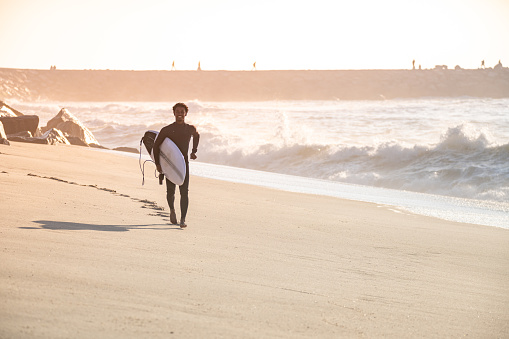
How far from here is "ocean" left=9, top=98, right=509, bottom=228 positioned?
14.4 metres

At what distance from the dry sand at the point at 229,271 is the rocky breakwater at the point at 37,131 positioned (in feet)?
25.0

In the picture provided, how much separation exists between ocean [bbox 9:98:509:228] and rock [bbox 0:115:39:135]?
424 cm

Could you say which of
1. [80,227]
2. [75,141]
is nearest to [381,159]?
[75,141]

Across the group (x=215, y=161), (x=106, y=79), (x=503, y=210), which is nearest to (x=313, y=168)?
(x=215, y=161)

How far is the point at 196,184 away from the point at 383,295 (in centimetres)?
781

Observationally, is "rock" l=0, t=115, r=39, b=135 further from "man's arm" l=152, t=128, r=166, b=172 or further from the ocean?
"man's arm" l=152, t=128, r=166, b=172

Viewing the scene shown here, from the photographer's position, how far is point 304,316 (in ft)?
13.5

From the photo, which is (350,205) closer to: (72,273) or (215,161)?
(72,273)

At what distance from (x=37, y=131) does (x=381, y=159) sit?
9.59 metres

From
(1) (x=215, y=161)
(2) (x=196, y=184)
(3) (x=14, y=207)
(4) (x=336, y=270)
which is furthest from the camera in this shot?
(1) (x=215, y=161)

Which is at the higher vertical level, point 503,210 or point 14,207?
point 14,207

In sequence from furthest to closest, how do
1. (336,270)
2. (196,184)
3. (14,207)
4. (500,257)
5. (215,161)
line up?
1. (215,161)
2. (196,184)
3. (500,257)
4. (14,207)
5. (336,270)

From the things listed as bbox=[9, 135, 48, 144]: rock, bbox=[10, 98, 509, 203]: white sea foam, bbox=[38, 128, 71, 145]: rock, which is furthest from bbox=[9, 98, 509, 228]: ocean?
bbox=[9, 135, 48, 144]: rock

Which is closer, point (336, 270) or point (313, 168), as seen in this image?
point (336, 270)
